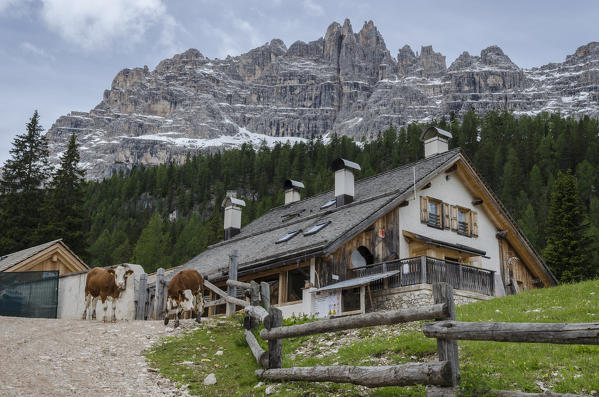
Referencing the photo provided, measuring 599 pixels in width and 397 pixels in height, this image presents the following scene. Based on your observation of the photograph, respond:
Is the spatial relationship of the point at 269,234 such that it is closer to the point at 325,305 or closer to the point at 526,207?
the point at 325,305

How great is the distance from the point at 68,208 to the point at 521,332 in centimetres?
5048

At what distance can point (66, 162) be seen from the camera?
5747 centimetres

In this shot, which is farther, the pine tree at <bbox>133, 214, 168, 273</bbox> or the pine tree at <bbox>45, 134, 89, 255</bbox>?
the pine tree at <bbox>133, 214, 168, 273</bbox>

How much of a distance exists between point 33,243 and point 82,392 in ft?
143

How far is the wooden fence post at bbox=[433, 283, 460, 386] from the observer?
756 centimetres

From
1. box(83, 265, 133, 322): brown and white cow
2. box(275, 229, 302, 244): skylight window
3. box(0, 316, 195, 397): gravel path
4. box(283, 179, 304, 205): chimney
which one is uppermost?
box(283, 179, 304, 205): chimney

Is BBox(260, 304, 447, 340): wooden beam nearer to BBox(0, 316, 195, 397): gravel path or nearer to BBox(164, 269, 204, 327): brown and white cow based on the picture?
BBox(0, 316, 195, 397): gravel path

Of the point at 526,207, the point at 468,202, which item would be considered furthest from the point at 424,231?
the point at 526,207

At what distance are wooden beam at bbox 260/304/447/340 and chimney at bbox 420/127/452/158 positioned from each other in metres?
21.6

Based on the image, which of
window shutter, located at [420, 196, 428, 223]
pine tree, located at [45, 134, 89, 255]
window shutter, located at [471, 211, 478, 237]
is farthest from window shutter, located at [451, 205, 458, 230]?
pine tree, located at [45, 134, 89, 255]

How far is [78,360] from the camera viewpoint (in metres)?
11.8

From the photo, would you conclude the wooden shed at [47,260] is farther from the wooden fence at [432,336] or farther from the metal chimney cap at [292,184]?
the wooden fence at [432,336]

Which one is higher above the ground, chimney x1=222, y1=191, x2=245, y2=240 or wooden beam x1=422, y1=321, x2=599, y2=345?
chimney x1=222, y1=191, x2=245, y2=240

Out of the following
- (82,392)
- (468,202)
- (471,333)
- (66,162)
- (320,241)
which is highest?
(66,162)
